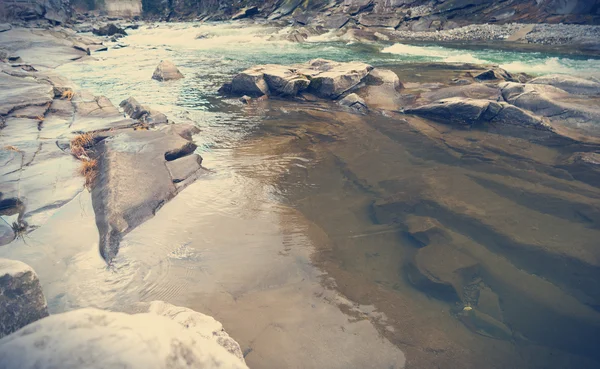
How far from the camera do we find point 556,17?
23.3 meters

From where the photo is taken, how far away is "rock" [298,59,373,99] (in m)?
11.8

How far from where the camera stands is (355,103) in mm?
10875

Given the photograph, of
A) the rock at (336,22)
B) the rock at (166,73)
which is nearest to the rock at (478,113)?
the rock at (166,73)

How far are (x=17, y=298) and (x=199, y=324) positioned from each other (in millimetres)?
1306

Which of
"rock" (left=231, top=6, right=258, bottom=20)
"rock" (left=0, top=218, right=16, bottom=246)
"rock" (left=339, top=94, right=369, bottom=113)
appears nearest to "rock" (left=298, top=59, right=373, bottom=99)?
"rock" (left=339, top=94, right=369, bottom=113)

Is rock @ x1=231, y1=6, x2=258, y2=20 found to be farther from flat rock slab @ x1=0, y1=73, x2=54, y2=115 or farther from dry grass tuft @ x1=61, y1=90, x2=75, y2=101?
dry grass tuft @ x1=61, y1=90, x2=75, y2=101

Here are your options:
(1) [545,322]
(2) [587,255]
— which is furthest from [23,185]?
(2) [587,255]

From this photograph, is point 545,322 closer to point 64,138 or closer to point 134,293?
point 134,293

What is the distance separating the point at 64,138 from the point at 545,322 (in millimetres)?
8797

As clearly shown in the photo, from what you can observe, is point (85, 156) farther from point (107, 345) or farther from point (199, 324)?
point (107, 345)

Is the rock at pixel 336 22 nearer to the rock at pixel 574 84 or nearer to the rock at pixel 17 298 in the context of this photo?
the rock at pixel 574 84

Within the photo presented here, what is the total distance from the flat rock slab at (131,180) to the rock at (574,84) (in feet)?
35.9

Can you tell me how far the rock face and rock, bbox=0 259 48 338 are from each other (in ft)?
33.8

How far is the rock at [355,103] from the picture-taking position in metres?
10.7
